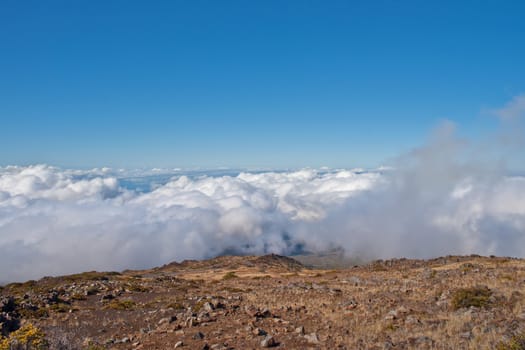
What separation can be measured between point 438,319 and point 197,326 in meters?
9.12

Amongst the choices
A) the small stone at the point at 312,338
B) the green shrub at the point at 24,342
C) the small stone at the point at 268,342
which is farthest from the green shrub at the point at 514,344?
the green shrub at the point at 24,342

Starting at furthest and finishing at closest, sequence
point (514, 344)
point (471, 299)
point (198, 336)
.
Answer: point (471, 299) < point (198, 336) < point (514, 344)

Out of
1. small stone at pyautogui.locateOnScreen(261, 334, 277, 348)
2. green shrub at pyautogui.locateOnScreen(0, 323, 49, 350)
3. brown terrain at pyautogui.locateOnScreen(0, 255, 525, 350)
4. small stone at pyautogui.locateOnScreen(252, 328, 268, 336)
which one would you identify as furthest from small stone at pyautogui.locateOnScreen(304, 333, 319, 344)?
green shrub at pyautogui.locateOnScreen(0, 323, 49, 350)

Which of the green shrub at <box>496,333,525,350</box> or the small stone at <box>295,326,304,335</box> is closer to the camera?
the green shrub at <box>496,333,525,350</box>

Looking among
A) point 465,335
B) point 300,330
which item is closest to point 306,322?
point 300,330

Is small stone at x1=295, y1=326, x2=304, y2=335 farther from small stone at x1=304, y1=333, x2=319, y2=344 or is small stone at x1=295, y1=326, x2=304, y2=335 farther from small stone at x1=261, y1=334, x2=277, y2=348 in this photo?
small stone at x1=261, y1=334, x2=277, y2=348

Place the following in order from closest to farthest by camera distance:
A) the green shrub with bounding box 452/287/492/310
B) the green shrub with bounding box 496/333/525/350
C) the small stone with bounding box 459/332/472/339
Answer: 1. the green shrub with bounding box 496/333/525/350
2. the small stone with bounding box 459/332/472/339
3. the green shrub with bounding box 452/287/492/310

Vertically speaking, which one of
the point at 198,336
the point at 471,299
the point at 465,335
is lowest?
the point at 198,336

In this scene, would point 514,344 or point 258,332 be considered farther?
point 258,332

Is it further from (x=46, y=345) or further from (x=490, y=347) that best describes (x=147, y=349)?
(x=490, y=347)

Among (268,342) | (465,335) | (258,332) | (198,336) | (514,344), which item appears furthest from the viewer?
(198,336)

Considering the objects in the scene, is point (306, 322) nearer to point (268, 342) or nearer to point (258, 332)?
point (258, 332)

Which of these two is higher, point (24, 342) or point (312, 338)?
point (24, 342)

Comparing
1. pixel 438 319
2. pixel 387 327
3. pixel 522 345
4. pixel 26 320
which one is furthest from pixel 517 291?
pixel 26 320
